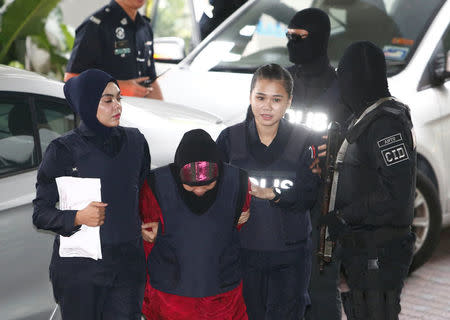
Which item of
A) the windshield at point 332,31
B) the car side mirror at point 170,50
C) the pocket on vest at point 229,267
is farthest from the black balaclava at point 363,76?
the car side mirror at point 170,50

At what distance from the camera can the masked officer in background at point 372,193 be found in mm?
3209

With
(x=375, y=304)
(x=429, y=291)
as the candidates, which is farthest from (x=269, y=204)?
(x=429, y=291)

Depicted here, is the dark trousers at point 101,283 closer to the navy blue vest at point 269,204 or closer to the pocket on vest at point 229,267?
the pocket on vest at point 229,267

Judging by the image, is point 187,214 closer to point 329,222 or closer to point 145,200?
point 145,200

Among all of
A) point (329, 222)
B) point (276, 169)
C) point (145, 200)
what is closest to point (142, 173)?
point (145, 200)

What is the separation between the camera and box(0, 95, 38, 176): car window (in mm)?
3658

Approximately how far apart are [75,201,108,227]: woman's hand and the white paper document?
0.17 ft

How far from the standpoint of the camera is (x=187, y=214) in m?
3.05

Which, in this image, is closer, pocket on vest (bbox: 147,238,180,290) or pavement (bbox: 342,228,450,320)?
pocket on vest (bbox: 147,238,180,290)

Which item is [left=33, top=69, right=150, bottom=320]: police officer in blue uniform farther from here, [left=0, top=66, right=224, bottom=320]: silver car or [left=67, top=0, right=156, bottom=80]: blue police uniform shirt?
[left=67, top=0, right=156, bottom=80]: blue police uniform shirt

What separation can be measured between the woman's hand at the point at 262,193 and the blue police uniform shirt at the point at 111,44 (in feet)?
8.14

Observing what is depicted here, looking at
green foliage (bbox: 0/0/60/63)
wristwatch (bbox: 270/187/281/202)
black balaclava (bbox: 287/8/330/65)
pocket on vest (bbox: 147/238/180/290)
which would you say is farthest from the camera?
green foliage (bbox: 0/0/60/63)

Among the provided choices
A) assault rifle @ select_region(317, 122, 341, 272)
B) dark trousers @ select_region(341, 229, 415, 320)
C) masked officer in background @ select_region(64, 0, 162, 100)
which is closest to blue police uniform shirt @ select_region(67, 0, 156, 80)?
masked officer in background @ select_region(64, 0, 162, 100)

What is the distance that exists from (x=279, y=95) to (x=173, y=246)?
80cm
